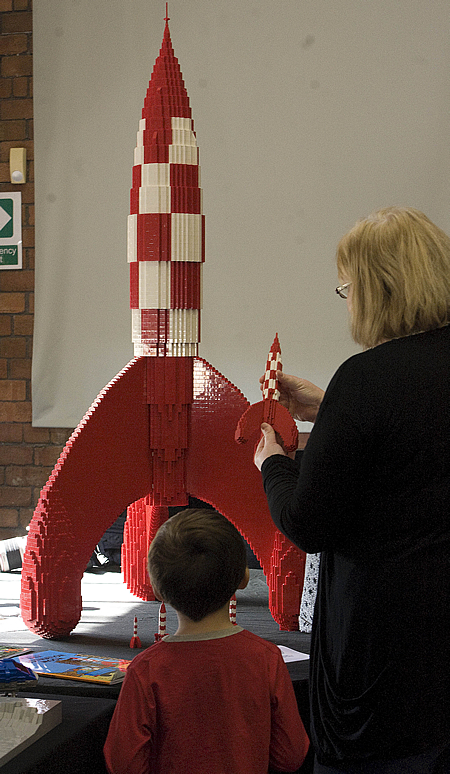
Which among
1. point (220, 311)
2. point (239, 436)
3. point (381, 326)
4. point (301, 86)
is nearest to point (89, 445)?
point (239, 436)

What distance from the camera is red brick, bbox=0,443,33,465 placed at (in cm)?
305

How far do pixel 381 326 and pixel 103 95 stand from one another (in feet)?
7.86

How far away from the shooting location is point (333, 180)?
9.07ft

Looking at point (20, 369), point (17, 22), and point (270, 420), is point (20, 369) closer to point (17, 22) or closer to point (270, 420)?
point (17, 22)

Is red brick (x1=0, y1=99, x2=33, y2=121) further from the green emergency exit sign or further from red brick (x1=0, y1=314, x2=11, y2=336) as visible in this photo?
red brick (x1=0, y1=314, x2=11, y2=336)

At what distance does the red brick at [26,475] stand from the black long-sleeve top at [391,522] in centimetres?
233

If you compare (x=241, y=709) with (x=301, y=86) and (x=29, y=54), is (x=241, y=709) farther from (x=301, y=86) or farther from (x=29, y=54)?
(x=29, y=54)

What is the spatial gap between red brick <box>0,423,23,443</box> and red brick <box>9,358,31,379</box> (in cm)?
20

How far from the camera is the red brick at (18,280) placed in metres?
3.06

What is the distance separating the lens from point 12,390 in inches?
121

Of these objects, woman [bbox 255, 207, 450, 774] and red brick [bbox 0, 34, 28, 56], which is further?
red brick [bbox 0, 34, 28, 56]

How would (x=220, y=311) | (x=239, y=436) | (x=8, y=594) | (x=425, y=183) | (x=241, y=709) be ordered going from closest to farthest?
(x=241, y=709) < (x=239, y=436) < (x=8, y=594) < (x=425, y=183) < (x=220, y=311)

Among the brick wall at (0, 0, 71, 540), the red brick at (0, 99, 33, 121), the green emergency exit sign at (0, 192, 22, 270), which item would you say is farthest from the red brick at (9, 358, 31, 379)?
the red brick at (0, 99, 33, 121)

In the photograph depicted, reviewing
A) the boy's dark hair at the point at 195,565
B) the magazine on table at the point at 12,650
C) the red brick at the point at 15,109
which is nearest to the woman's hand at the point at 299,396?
the boy's dark hair at the point at 195,565
